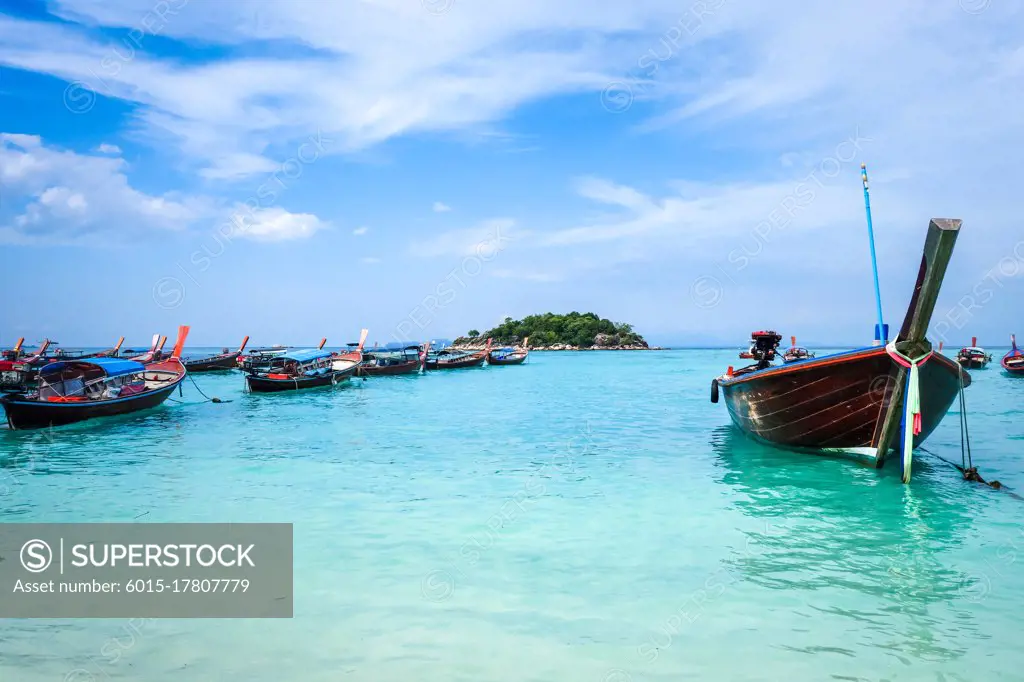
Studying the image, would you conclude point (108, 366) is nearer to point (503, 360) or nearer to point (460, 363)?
A: point (460, 363)

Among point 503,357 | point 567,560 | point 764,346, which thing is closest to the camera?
point 567,560

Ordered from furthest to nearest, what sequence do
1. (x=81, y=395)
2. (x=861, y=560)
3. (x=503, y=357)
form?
(x=503, y=357)
(x=81, y=395)
(x=861, y=560)

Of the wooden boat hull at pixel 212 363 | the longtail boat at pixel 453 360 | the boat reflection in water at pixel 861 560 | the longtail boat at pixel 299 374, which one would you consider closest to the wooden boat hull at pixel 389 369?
the longtail boat at pixel 453 360

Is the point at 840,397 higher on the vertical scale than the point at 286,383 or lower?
higher

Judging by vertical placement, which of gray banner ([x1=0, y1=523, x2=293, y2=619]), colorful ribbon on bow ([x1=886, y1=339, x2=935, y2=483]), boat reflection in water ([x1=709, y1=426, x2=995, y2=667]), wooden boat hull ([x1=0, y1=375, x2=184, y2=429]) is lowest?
boat reflection in water ([x1=709, y1=426, x2=995, y2=667])

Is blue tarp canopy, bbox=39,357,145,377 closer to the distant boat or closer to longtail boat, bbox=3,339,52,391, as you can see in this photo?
the distant boat

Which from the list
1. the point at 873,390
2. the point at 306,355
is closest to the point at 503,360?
the point at 306,355

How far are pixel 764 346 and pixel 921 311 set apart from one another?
7305mm

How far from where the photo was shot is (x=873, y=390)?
39.6 feet

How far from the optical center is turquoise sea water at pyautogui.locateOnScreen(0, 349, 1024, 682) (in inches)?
224

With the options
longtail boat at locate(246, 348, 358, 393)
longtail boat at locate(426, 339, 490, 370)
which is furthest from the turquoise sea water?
longtail boat at locate(426, 339, 490, 370)

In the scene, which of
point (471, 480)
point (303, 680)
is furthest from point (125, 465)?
point (303, 680)

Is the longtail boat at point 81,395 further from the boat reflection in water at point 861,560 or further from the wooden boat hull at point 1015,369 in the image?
the wooden boat hull at point 1015,369

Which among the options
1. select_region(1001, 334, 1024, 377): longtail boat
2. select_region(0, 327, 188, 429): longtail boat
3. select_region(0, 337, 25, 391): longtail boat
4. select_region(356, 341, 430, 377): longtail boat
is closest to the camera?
select_region(0, 327, 188, 429): longtail boat
